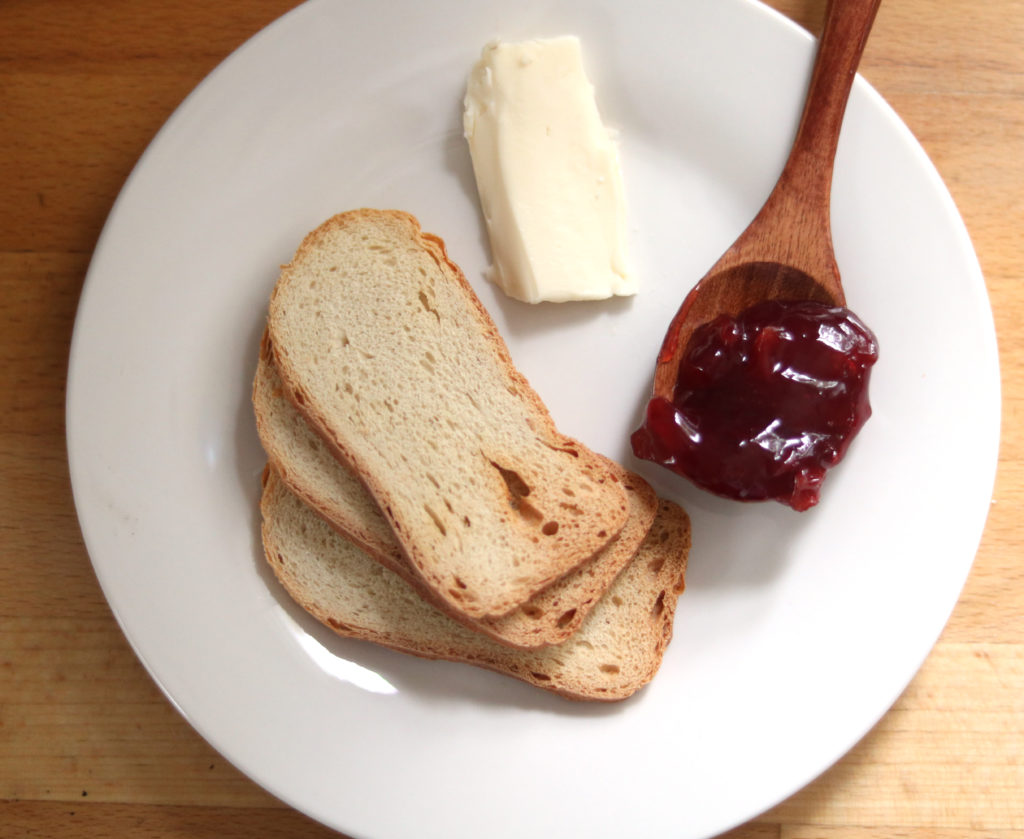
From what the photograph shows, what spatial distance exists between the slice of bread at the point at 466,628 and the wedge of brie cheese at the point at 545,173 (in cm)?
77

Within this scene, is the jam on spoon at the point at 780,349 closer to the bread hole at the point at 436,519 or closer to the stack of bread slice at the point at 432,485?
the stack of bread slice at the point at 432,485

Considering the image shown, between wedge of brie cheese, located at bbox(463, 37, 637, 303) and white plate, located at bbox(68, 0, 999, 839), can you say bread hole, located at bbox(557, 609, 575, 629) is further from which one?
wedge of brie cheese, located at bbox(463, 37, 637, 303)

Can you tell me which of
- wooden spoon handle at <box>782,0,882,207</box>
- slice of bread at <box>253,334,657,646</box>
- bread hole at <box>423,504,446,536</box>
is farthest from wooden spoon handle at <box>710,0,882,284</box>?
bread hole at <box>423,504,446,536</box>

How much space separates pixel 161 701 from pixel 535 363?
63.1 inches

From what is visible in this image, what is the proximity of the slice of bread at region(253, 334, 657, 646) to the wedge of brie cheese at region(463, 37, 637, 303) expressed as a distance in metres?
0.60

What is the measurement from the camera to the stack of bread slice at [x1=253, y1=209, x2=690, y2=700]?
7.25ft

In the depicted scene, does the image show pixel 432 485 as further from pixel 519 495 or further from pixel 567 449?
pixel 567 449

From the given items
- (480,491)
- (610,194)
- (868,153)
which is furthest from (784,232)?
(480,491)

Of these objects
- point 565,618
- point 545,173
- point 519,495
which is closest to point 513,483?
point 519,495

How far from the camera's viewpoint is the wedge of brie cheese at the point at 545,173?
7.40 feet

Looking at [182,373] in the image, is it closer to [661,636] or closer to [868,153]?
[661,636]

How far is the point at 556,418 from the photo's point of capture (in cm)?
238

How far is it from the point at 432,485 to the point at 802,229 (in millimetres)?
1318

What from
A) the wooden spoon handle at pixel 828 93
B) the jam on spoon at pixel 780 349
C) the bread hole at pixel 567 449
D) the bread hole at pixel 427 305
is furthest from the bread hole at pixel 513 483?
the wooden spoon handle at pixel 828 93
